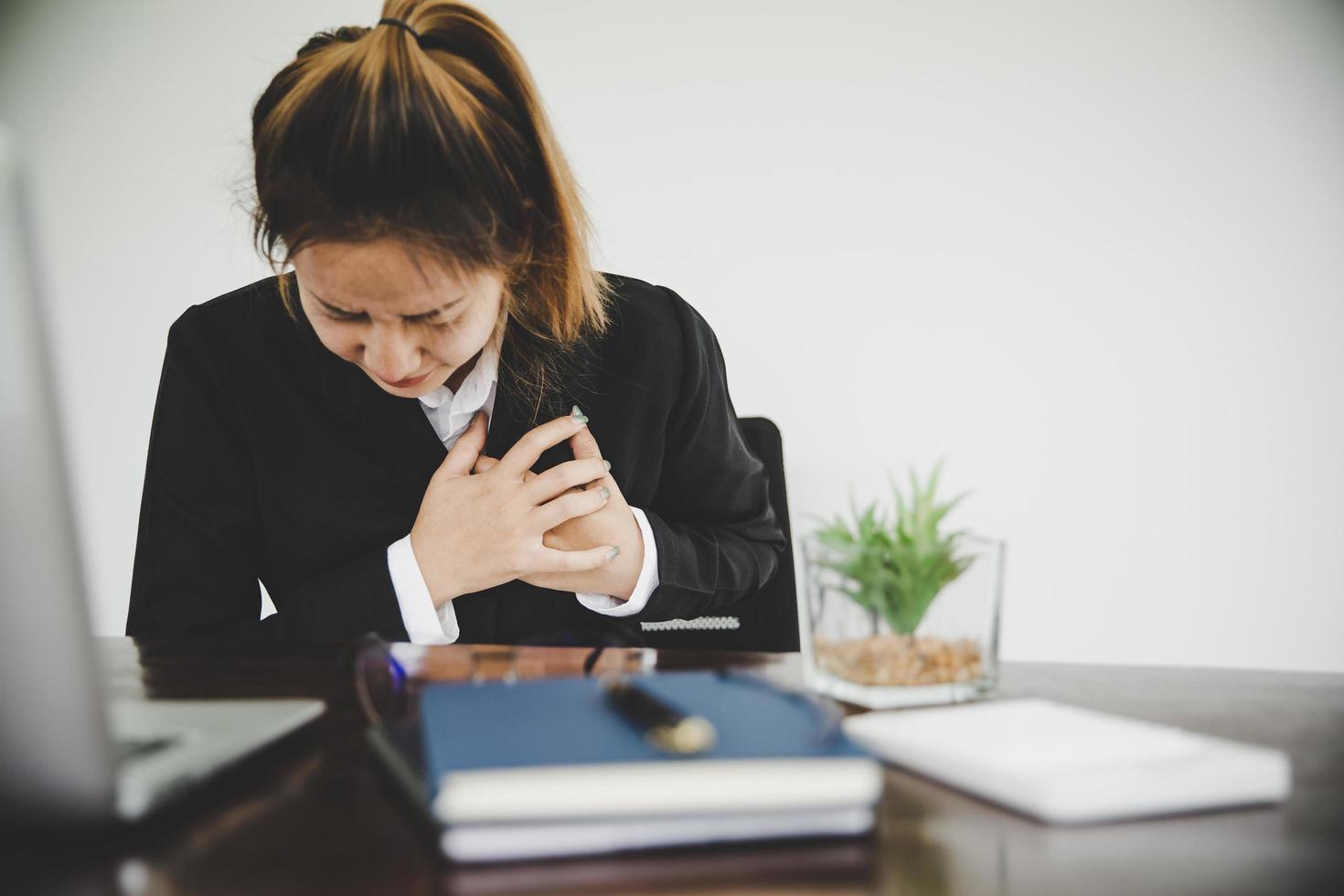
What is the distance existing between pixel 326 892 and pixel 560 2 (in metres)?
1.95

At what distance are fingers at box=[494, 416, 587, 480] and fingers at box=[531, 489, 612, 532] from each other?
0.05 m

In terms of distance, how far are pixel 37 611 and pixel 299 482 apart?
838mm

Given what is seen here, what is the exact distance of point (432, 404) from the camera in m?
1.14

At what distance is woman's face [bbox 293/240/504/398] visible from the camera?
0.87 m

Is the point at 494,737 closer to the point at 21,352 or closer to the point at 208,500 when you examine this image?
the point at 21,352

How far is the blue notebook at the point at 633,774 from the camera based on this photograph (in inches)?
13.6

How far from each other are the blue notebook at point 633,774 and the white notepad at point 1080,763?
73 mm

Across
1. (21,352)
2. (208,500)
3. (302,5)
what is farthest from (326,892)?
(302,5)

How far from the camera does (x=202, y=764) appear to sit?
17.1 inches

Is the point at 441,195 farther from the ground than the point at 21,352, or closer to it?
farther from the ground

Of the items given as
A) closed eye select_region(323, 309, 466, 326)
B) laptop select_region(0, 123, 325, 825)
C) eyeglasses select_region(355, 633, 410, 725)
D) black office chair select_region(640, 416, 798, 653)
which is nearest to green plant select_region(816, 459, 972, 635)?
eyeglasses select_region(355, 633, 410, 725)

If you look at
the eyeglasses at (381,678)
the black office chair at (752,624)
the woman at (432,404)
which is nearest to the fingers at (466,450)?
the woman at (432,404)

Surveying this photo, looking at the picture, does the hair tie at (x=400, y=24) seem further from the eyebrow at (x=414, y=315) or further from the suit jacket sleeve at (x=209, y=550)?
the suit jacket sleeve at (x=209, y=550)

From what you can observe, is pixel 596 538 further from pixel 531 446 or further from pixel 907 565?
pixel 907 565
